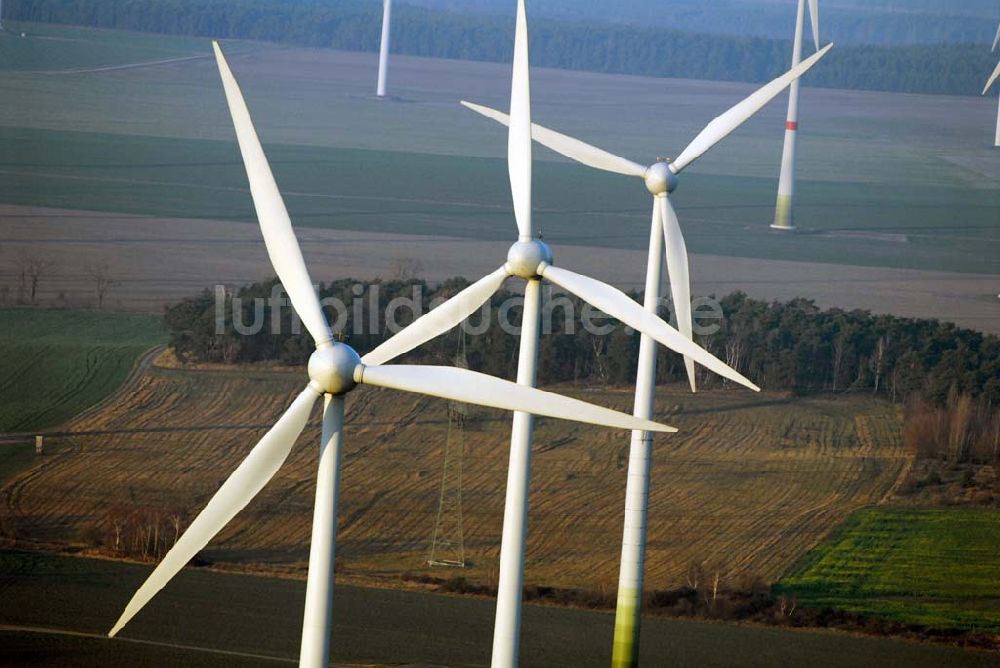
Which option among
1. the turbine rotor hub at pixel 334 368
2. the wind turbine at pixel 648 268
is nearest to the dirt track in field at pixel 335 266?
the wind turbine at pixel 648 268

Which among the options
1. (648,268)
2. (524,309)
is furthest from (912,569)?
(524,309)

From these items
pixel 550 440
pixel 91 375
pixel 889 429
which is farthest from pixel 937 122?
pixel 91 375

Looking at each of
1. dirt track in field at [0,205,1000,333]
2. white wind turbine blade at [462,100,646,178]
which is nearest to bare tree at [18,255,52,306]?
dirt track in field at [0,205,1000,333]

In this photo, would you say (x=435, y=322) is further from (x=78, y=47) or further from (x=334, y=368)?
(x=78, y=47)

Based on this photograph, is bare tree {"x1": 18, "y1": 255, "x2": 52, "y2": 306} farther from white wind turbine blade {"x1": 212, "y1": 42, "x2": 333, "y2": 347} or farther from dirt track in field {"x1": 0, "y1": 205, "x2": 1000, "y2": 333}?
white wind turbine blade {"x1": 212, "y1": 42, "x2": 333, "y2": 347}

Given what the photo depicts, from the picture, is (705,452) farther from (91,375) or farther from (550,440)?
(91,375)
